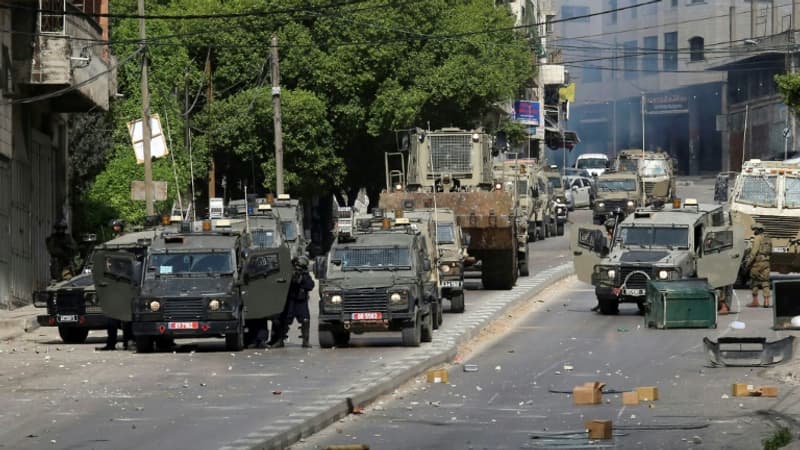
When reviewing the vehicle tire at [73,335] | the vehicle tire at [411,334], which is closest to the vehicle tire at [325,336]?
the vehicle tire at [411,334]

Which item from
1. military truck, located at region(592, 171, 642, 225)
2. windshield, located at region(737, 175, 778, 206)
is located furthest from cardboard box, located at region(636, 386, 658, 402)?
military truck, located at region(592, 171, 642, 225)

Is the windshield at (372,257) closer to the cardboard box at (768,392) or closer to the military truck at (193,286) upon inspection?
the military truck at (193,286)

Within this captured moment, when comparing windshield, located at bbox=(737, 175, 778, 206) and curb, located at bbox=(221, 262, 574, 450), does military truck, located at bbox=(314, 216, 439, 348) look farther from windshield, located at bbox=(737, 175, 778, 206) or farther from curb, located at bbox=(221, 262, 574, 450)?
windshield, located at bbox=(737, 175, 778, 206)

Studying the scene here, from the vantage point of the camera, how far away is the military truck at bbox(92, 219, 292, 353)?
97.5ft

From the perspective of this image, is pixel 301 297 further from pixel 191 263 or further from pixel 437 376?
pixel 437 376

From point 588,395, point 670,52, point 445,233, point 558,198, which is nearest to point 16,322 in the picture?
point 445,233

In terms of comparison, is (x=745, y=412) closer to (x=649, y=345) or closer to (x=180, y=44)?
(x=649, y=345)

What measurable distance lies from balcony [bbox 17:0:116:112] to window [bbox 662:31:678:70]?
2170 inches

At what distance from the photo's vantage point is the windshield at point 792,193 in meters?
44.7

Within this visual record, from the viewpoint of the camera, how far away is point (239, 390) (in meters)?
23.0

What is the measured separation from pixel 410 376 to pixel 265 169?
3798 cm

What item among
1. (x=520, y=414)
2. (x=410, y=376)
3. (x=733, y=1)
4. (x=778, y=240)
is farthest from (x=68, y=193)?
(x=733, y=1)

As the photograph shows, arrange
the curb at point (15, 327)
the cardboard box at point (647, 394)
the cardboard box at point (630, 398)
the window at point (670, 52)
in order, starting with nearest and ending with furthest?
the cardboard box at point (630, 398)
the cardboard box at point (647, 394)
the curb at point (15, 327)
the window at point (670, 52)

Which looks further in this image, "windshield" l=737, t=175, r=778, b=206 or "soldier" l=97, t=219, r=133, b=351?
"windshield" l=737, t=175, r=778, b=206
